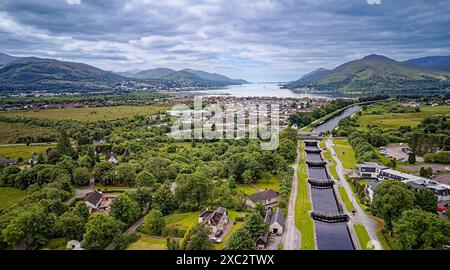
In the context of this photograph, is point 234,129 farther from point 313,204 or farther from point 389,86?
point 389,86

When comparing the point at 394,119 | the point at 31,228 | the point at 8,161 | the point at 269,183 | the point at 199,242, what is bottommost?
the point at 269,183

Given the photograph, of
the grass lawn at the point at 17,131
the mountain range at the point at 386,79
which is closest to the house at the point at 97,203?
the grass lawn at the point at 17,131

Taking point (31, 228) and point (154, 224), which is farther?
point (154, 224)

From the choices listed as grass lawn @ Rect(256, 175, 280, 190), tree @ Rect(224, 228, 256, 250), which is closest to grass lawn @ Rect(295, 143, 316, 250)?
grass lawn @ Rect(256, 175, 280, 190)

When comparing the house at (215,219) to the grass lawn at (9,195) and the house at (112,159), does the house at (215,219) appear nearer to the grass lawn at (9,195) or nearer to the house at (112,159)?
the grass lawn at (9,195)

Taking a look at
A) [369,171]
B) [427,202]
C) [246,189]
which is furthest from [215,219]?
[369,171]

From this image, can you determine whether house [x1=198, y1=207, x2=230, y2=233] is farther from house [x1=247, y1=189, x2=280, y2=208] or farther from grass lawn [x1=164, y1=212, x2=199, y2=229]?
house [x1=247, y1=189, x2=280, y2=208]

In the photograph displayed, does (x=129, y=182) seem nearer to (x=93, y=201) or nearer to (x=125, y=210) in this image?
(x=93, y=201)

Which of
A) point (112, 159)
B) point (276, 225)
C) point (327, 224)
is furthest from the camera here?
point (112, 159)
